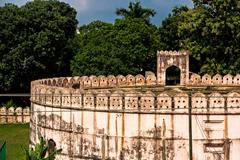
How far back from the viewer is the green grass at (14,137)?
2849cm

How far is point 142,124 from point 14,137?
43.1 ft

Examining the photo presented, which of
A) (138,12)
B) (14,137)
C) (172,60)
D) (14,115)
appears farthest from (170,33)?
(14,137)

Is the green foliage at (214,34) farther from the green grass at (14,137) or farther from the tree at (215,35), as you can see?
the green grass at (14,137)

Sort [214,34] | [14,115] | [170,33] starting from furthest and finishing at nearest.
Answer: [170,33]
[14,115]
[214,34]

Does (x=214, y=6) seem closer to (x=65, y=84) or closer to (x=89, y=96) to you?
(x=65, y=84)

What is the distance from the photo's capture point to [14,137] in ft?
108

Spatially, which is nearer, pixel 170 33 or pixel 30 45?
pixel 30 45

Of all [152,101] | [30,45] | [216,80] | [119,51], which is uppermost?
[30,45]

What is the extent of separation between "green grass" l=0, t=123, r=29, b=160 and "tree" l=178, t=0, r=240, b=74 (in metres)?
12.2

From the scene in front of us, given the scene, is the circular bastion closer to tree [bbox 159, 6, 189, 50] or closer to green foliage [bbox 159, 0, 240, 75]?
green foliage [bbox 159, 0, 240, 75]

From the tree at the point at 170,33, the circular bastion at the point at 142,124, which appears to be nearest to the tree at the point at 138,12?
the tree at the point at 170,33

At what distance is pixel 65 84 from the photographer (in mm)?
29719

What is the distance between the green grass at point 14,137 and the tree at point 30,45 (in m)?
5.92

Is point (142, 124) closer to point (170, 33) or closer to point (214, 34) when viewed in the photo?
point (214, 34)
